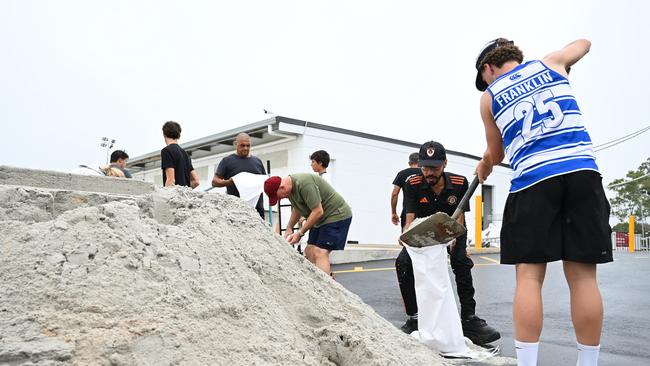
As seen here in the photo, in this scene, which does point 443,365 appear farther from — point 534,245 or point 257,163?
point 257,163

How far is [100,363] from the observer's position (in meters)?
1.97

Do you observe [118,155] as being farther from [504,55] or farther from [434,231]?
[504,55]

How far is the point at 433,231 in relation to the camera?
3609 millimetres

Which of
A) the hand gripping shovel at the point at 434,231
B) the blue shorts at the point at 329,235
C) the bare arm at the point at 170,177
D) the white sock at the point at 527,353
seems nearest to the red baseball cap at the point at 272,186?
the blue shorts at the point at 329,235

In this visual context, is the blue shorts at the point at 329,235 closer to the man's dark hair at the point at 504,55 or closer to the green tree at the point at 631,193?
the man's dark hair at the point at 504,55

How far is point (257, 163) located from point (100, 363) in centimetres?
488

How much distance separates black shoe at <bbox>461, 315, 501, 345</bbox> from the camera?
161 inches

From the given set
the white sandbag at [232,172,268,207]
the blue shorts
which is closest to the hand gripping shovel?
the blue shorts

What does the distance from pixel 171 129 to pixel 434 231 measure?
355 centimetres

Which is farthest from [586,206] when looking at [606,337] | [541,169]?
[606,337]

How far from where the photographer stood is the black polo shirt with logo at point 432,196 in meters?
4.45

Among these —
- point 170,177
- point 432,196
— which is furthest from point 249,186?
point 432,196

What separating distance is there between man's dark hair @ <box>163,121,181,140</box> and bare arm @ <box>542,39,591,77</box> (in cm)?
425

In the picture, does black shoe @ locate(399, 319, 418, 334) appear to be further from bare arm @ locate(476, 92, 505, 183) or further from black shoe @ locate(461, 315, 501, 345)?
bare arm @ locate(476, 92, 505, 183)
